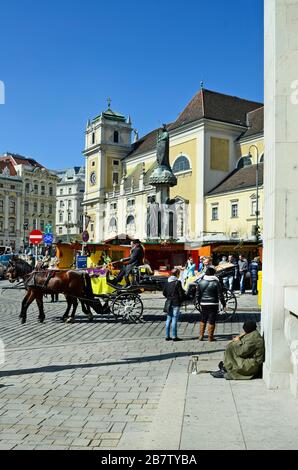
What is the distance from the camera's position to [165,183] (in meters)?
34.9

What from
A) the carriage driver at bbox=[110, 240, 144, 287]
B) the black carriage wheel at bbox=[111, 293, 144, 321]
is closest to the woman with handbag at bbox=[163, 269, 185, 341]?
the black carriage wheel at bbox=[111, 293, 144, 321]

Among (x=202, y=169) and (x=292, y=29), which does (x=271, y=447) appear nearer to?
(x=292, y=29)

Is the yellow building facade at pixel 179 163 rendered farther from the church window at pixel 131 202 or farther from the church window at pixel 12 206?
the church window at pixel 12 206

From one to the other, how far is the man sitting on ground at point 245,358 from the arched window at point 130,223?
218 feet

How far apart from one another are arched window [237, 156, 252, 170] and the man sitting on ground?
57420 mm

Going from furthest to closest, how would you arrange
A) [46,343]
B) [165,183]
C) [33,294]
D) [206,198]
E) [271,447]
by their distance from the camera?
[206,198] → [165,183] → [33,294] → [46,343] → [271,447]

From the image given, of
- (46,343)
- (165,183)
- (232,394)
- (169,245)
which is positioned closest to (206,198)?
(165,183)

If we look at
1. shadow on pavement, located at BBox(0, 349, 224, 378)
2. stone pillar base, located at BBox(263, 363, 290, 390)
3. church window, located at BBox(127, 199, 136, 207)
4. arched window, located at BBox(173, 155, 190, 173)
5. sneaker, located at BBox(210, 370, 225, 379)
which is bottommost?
shadow on pavement, located at BBox(0, 349, 224, 378)

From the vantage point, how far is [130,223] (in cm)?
7581

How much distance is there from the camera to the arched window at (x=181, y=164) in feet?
214

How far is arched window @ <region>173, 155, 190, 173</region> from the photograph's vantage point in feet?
214

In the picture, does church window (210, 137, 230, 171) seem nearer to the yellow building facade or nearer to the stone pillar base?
the yellow building facade

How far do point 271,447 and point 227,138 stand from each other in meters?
62.7

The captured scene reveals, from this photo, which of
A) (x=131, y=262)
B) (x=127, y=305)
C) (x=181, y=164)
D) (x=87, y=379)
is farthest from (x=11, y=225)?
(x=87, y=379)
